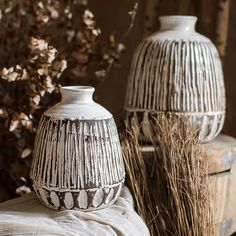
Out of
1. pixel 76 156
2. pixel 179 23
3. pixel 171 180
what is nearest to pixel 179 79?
pixel 179 23

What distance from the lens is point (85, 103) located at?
108 centimetres

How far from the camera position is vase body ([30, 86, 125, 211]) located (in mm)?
1040

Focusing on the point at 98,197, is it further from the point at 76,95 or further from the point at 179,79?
the point at 179,79

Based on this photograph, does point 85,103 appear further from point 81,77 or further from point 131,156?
point 81,77

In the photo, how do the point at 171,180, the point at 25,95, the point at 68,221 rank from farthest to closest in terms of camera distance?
the point at 25,95 → the point at 171,180 → the point at 68,221

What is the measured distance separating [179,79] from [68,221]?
482 millimetres

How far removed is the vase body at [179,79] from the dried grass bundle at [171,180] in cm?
→ 6

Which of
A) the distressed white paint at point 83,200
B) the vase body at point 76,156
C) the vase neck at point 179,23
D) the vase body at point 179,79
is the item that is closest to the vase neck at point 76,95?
the vase body at point 76,156

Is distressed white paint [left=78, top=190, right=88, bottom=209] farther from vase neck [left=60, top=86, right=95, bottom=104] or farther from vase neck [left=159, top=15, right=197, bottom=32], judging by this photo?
vase neck [left=159, top=15, right=197, bottom=32]

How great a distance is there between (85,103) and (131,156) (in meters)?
0.23

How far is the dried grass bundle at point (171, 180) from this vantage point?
1.20 metres

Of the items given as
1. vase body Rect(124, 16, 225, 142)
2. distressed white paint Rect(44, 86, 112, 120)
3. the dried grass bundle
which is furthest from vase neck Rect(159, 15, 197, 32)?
distressed white paint Rect(44, 86, 112, 120)

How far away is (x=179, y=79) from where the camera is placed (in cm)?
132

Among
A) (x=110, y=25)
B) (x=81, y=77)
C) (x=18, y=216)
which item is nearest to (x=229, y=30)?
(x=110, y=25)
